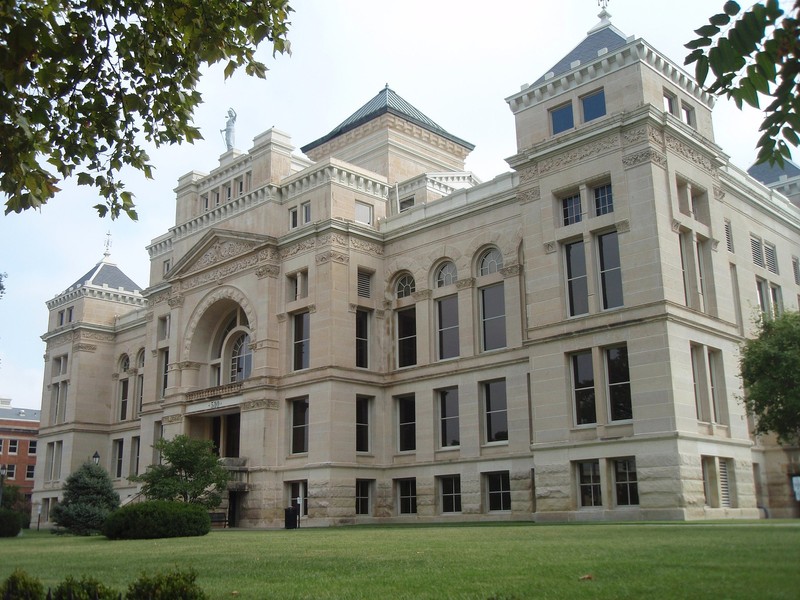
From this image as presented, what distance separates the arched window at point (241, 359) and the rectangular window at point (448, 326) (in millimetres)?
Answer: 12904

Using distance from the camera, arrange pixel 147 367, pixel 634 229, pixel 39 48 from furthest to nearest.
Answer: pixel 147 367 → pixel 634 229 → pixel 39 48

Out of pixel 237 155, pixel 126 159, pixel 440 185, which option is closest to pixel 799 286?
pixel 440 185

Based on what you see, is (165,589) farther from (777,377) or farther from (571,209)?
(571,209)

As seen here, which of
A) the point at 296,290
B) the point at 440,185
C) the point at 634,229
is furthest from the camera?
the point at 440,185

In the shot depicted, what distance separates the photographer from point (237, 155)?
183ft

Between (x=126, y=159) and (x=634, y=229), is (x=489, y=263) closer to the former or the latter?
(x=634, y=229)

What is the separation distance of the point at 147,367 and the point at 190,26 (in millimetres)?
48512

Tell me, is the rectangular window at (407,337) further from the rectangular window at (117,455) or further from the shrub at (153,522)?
the rectangular window at (117,455)

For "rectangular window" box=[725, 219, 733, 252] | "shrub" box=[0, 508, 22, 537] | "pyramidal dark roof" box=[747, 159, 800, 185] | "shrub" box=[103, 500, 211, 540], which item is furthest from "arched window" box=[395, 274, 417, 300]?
"shrub" box=[0, 508, 22, 537]

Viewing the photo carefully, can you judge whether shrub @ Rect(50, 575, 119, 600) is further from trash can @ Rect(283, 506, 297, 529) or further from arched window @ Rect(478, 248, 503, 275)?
arched window @ Rect(478, 248, 503, 275)

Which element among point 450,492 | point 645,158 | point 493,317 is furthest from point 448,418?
point 645,158

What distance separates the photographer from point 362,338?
156 ft

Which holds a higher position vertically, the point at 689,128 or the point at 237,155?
the point at 237,155

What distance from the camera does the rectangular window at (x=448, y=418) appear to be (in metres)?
43.7
